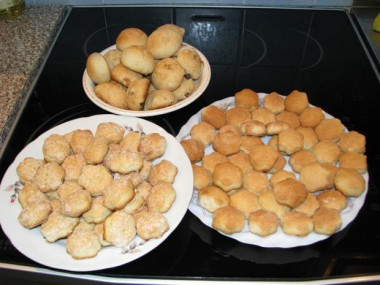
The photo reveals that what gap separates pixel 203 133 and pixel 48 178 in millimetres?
390

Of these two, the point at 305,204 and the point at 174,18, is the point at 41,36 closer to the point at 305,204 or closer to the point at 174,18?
the point at 174,18

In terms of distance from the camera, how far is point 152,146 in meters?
0.83

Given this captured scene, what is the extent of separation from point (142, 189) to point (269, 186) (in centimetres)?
30

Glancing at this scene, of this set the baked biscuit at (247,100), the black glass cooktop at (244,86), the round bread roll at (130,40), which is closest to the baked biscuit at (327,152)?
the black glass cooktop at (244,86)

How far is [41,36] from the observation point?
53.4 inches

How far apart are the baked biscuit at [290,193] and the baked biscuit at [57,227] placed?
439mm

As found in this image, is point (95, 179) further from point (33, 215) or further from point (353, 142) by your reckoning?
point (353, 142)

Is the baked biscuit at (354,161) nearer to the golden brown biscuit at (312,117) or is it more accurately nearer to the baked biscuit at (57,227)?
the golden brown biscuit at (312,117)

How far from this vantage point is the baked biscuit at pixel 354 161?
90 centimetres

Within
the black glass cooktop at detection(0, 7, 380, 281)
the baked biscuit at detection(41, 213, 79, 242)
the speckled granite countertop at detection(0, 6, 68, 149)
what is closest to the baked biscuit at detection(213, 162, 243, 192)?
the black glass cooktop at detection(0, 7, 380, 281)

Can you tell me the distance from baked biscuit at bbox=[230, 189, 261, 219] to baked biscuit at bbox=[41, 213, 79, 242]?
347 mm

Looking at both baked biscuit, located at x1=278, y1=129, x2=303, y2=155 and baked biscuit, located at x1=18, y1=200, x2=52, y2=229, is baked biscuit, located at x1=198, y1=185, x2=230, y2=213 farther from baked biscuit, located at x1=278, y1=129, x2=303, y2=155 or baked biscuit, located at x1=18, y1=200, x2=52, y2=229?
baked biscuit, located at x1=18, y1=200, x2=52, y2=229

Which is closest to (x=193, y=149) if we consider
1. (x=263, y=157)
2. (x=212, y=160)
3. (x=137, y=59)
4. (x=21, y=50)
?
(x=212, y=160)

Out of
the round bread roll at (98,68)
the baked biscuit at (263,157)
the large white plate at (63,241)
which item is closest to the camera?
the large white plate at (63,241)
